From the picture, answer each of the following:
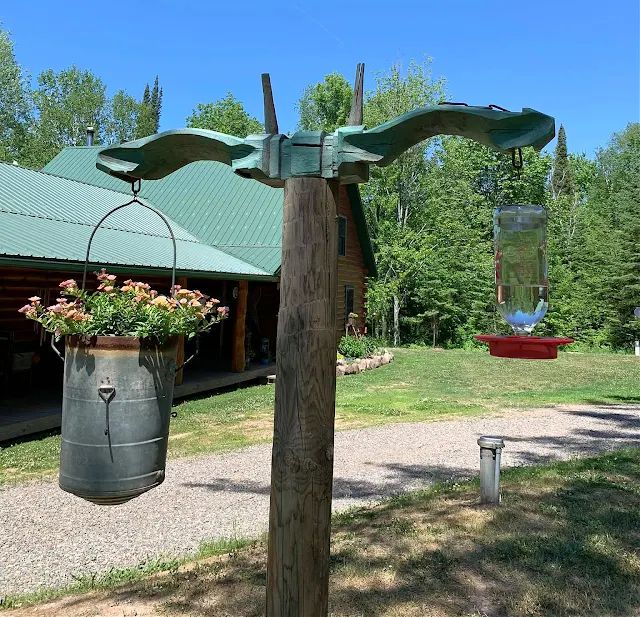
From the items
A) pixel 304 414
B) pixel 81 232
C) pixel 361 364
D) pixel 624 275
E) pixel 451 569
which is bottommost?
pixel 451 569

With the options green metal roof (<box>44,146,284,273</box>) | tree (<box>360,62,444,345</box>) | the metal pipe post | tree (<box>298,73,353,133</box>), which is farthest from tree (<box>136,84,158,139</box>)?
the metal pipe post

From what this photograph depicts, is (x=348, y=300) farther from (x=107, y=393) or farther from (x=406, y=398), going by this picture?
(x=107, y=393)

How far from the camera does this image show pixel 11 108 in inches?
1522

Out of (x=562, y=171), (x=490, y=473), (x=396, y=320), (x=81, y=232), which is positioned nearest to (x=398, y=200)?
(x=396, y=320)

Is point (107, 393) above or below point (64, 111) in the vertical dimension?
below

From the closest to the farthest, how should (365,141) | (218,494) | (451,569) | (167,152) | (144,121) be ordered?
(365,141) → (167,152) → (451,569) → (218,494) → (144,121)

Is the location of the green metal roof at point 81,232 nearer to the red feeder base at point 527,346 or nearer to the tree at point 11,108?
the red feeder base at point 527,346

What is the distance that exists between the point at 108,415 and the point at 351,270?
1866 centimetres

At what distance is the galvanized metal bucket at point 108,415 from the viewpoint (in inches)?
100

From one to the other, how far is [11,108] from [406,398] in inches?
1470

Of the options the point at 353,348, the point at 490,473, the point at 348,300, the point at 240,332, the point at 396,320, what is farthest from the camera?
the point at 396,320

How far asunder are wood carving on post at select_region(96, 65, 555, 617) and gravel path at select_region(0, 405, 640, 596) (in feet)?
9.10

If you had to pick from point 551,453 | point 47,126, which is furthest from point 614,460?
point 47,126

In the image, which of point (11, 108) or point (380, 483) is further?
point (11, 108)
